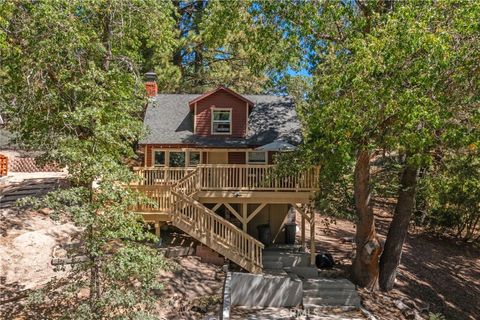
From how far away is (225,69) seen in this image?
85.1 feet

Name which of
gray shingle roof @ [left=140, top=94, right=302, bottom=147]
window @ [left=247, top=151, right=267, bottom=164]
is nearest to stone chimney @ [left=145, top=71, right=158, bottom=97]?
gray shingle roof @ [left=140, top=94, right=302, bottom=147]

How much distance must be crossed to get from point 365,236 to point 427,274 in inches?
208

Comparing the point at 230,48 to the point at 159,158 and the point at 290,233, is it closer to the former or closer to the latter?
the point at 159,158

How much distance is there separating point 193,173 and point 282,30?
6.03 m

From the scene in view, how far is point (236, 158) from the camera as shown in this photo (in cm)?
1823

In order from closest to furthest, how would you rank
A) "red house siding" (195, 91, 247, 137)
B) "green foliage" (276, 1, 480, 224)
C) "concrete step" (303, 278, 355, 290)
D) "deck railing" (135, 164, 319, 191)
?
"green foliage" (276, 1, 480, 224)
"concrete step" (303, 278, 355, 290)
"deck railing" (135, 164, 319, 191)
"red house siding" (195, 91, 247, 137)

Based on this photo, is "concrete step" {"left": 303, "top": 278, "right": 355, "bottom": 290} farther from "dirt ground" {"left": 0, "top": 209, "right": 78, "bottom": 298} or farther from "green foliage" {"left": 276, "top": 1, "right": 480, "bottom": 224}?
"dirt ground" {"left": 0, "top": 209, "right": 78, "bottom": 298}

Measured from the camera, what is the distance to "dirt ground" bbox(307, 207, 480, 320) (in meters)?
13.8

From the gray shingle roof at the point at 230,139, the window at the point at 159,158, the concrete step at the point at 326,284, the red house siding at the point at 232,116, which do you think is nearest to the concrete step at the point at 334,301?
the concrete step at the point at 326,284

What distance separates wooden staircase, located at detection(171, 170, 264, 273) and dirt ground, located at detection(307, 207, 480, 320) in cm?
390

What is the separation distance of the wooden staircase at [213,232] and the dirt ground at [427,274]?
3.90 meters

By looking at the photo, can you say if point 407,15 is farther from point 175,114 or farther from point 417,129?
point 175,114

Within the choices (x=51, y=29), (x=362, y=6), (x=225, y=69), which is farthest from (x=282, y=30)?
(x=225, y=69)

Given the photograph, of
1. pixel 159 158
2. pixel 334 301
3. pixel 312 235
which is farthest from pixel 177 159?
pixel 334 301
